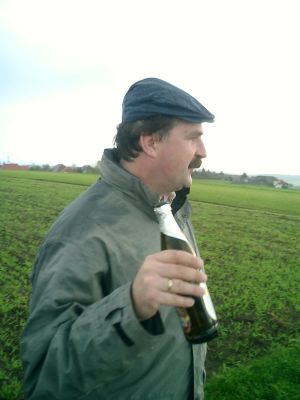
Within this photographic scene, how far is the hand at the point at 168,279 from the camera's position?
1.21 metres

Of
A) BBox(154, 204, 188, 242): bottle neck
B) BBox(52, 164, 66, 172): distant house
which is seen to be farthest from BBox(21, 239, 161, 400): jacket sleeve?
BBox(52, 164, 66, 172): distant house

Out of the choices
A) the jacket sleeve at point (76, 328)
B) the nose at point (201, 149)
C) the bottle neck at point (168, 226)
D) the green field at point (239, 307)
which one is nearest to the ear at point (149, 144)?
the nose at point (201, 149)

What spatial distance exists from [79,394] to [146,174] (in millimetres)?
1261

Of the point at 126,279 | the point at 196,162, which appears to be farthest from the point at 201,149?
the point at 126,279

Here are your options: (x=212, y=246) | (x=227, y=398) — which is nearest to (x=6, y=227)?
(x=212, y=246)

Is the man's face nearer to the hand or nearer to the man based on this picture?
the man

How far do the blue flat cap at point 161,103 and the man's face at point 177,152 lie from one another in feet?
0.23

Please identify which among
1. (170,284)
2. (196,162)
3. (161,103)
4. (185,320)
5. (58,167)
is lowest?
(58,167)

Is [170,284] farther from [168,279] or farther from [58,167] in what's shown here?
[58,167]

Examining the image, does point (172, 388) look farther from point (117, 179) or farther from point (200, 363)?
point (117, 179)

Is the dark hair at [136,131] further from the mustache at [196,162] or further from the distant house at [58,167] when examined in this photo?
the distant house at [58,167]

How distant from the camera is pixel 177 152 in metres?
2.14

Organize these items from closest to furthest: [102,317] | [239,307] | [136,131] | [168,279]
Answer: [168,279] → [102,317] → [136,131] → [239,307]

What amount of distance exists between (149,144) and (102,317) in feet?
3.76
